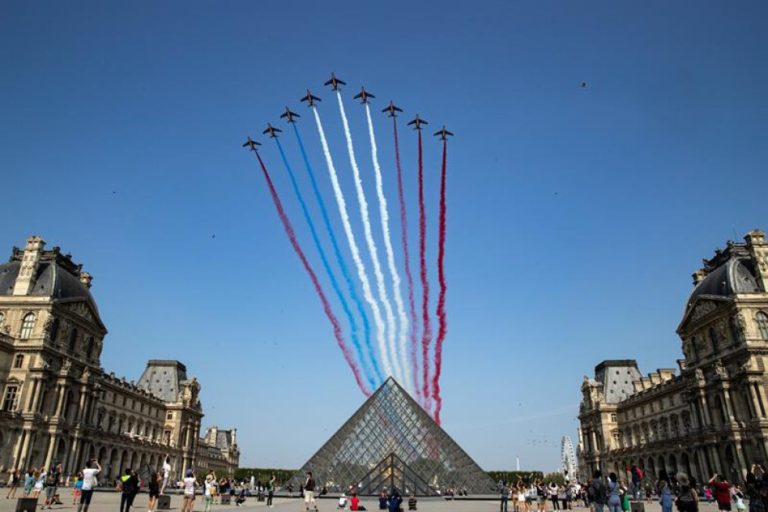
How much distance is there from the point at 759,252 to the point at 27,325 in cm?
6562

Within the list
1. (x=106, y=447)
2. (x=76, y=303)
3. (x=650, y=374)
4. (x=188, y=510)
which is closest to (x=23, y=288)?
(x=76, y=303)

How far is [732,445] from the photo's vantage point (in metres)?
43.8

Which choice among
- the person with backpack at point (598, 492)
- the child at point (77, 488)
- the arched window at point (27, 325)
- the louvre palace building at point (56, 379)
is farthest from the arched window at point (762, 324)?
the arched window at point (27, 325)

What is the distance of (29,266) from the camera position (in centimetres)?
4853

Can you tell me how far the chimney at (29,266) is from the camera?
4759 cm

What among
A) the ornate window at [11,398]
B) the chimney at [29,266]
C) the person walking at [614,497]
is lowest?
the person walking at [614,497]

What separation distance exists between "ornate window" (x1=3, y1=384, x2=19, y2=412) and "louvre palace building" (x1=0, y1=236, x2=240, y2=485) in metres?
0.07

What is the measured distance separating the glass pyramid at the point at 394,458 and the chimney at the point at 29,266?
29.6 meters

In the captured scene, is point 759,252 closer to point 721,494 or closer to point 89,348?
point 721,494

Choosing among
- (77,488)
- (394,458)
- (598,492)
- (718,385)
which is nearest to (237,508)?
(77,488)

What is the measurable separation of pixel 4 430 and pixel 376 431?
28779 millimetres

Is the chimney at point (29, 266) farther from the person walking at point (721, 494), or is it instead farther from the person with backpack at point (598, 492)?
the person walking at point (721, 494)

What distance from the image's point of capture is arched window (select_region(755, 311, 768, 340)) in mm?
44781

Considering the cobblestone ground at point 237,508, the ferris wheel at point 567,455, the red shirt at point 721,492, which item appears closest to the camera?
the red shirt at point 721,492
